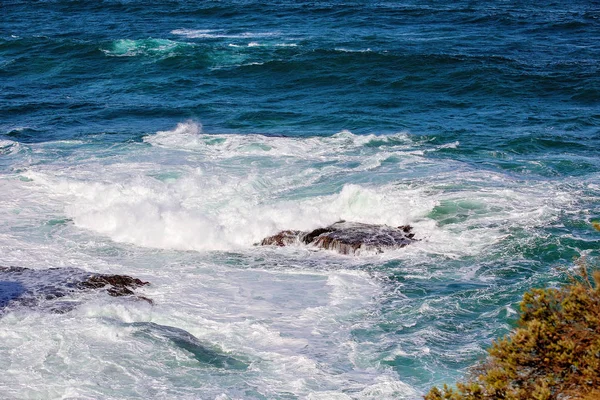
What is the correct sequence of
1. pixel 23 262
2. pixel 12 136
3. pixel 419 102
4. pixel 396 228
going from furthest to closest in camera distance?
pixel 419 102, pixel 12 136, pixel 396 228, pixel 23 262

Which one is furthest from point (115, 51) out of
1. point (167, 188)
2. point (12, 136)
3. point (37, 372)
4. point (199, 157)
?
point (37, 372)

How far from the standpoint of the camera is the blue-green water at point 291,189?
51.8 feet

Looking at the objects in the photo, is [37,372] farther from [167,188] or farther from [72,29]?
[72,29]

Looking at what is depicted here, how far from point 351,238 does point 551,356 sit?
39.6 ft

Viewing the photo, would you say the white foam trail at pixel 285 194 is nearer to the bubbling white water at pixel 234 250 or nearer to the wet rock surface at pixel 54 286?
the bubbling white water at pixel 234 250

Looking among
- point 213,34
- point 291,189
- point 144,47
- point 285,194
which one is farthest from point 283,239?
point 213,34

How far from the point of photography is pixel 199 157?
98.4 ft

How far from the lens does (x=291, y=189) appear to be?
26.0 metres

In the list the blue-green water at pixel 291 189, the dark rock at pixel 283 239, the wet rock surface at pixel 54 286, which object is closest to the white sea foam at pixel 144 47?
the blue-green water at pixel 291 189

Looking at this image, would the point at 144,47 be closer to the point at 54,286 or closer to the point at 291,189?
the point at 291,189

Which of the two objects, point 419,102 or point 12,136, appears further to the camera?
point 419,102

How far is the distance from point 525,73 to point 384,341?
2534 centimetres

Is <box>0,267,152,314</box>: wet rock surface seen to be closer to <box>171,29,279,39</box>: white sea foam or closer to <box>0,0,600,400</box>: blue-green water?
<box>0,0,600,400</box>: blue-green water

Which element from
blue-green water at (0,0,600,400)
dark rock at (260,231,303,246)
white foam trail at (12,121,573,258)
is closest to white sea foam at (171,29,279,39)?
blue-green water at (0,0,600,400)
